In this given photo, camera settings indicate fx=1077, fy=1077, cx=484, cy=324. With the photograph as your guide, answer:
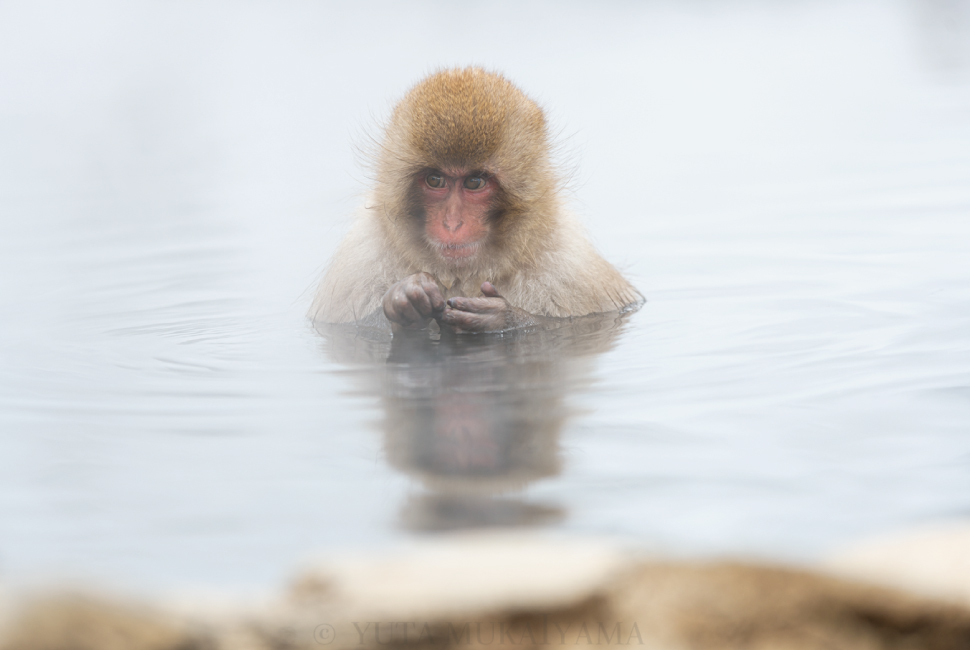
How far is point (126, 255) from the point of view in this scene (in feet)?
22.4

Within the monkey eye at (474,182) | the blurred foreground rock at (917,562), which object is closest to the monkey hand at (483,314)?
the monkey eye at (474,182)

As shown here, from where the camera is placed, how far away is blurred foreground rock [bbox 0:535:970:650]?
171cm

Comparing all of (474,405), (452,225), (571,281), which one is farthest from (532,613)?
(571,281)

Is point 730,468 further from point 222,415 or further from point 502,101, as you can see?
point 502,101

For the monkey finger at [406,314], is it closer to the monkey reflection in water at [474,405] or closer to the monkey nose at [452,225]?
the monkey reflection in water at [474,405]

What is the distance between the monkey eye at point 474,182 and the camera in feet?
13.8

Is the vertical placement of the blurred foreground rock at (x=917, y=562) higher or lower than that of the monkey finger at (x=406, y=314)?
lower

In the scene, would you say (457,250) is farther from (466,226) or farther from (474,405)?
(474,405)

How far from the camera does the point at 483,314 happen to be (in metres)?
4.25

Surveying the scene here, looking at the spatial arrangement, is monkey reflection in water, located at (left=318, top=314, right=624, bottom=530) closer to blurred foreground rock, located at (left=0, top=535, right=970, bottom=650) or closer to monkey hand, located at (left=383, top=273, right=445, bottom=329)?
monkey hand, located at (left=383, top=273, right=445, bottom=329)

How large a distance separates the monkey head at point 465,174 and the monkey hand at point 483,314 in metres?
0.17

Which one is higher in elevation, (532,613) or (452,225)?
(452,225)

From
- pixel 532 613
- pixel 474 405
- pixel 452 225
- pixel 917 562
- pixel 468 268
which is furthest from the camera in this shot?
pixel 468 268

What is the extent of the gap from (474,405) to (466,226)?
1.12m
